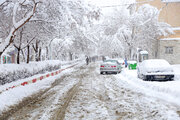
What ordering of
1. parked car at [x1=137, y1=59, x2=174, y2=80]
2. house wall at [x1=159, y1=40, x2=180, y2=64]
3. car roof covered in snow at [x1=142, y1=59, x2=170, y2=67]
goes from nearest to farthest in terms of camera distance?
parked car at [x1=137, y1=59, x2=174, y2=80] < car roof covered in snow at [x1=142, y1=59, x2=170, y2=67] < house wall at [x1=159, y1=40, x2=180, y2=64]

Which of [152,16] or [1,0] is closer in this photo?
[1,0]

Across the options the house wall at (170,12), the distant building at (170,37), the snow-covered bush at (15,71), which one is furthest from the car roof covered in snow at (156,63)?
the house wall at (170,12)

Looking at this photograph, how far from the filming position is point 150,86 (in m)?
11.9

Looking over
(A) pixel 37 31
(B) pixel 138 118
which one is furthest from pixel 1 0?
(B) pixel 138 118

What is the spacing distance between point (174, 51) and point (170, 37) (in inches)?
115

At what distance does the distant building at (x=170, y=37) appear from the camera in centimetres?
3756

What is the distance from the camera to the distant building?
37.6 m

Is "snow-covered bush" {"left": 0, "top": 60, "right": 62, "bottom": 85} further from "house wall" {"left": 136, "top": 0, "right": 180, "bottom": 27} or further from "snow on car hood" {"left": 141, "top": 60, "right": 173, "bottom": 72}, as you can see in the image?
"house wall" {"left": 136, "top": 0, "right": 180, "bottom": 27}

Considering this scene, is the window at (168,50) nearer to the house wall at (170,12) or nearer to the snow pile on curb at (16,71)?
the house wall at (170,12)

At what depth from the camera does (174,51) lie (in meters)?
37.6

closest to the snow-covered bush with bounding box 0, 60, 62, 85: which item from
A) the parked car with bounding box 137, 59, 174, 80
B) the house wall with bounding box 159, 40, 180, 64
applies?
the parked car with bounding box 137, 59, 174, 80

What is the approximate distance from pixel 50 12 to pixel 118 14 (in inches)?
1062

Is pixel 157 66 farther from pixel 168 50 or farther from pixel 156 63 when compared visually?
pixel 168 50

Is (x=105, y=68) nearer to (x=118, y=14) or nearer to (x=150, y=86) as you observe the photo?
(x=150, y=86)
